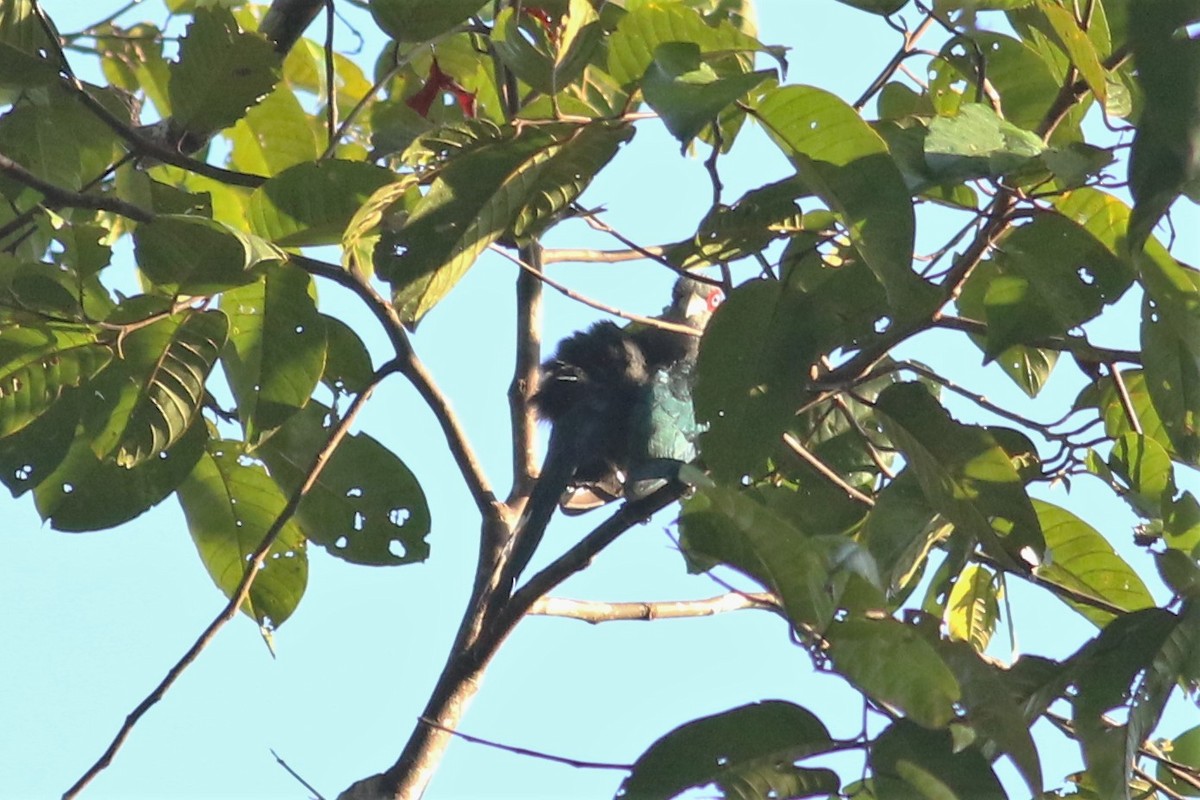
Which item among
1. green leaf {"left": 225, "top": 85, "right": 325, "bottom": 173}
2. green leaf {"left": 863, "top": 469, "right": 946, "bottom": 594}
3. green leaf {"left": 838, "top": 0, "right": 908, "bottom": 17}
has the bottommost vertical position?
green leaf {"left": 863, "top": 469, "right": 946, "bottom": 594}

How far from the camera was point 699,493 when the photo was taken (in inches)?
52.2

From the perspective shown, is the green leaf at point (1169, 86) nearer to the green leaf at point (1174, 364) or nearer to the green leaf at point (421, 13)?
the green leaf at point (1174, 364)

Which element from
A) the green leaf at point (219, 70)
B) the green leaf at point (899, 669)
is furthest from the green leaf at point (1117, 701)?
the green leaf at point (219, 70)

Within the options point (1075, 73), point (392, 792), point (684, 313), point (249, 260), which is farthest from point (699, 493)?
point (684, 313)

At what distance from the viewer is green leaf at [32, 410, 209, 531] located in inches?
79.2

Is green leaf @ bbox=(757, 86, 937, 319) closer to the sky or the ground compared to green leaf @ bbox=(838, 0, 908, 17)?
closer to the ground

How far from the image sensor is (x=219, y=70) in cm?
180

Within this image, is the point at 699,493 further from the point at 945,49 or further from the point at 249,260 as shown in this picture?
the point at 945,49

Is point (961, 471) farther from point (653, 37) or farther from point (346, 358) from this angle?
point (346, 358)

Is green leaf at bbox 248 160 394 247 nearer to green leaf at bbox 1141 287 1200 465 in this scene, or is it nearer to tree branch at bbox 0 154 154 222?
tree branch at bbox 0 154 154 222

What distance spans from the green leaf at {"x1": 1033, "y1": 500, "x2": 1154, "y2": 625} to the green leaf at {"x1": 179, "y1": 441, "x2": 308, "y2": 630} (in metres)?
1.25

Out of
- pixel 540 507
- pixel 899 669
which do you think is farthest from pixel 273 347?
pixel 540 507


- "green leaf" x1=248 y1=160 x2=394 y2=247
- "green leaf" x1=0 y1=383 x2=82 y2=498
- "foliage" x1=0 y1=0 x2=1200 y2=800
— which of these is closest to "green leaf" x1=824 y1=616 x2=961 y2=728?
"foliage" x1=0 y1=0 x2=1200 y2=800

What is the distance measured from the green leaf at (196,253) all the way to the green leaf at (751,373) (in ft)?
1.82
